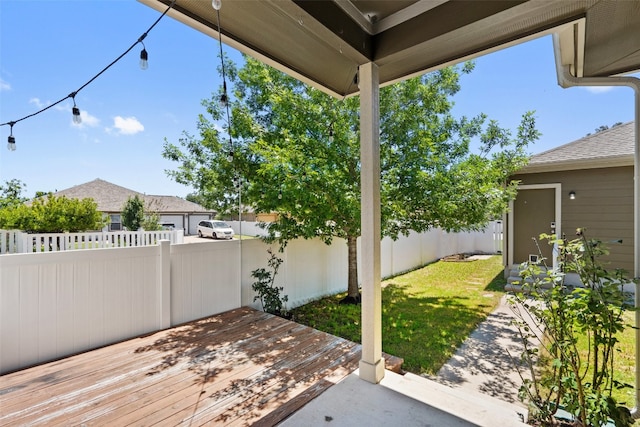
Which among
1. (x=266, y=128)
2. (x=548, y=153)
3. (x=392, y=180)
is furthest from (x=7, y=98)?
(x=548, y=153)

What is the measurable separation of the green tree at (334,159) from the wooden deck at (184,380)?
1.80m

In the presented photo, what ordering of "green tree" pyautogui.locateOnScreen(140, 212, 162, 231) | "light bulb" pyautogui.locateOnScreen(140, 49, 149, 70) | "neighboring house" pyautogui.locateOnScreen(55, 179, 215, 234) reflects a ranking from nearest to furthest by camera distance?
1. "light bulb" pyautogui.locateOnScreen(140, 49, 149, 70)
2. "green tree" pyautogui.locateOnScreen(140, 212, 162, 231)
3. "neighboring house" pyautogui.locateOnScreen(55, 179, 215, 234)

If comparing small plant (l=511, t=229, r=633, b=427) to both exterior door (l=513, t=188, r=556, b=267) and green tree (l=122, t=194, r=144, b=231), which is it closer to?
exterior door (l=513, t=188, r=556, b=267)

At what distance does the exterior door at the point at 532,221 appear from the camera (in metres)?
6.71

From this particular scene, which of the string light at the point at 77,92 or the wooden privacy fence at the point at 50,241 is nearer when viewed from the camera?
the string light at the point at 77,92

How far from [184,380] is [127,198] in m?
17.2

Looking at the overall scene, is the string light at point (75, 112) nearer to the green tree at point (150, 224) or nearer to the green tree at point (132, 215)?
the green tree at point (150, 224)

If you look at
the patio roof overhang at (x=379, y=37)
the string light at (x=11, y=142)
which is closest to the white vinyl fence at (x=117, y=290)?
the string light at (x=11, y=142)

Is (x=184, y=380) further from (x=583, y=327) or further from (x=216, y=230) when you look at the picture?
(x=216, y=230)

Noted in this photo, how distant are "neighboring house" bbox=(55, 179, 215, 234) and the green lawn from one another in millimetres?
9657

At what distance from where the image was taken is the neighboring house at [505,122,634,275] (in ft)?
18.6

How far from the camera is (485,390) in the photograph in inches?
110

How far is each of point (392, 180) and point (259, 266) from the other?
2.55m


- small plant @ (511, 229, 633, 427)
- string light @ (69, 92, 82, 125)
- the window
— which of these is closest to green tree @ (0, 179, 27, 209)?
the window
